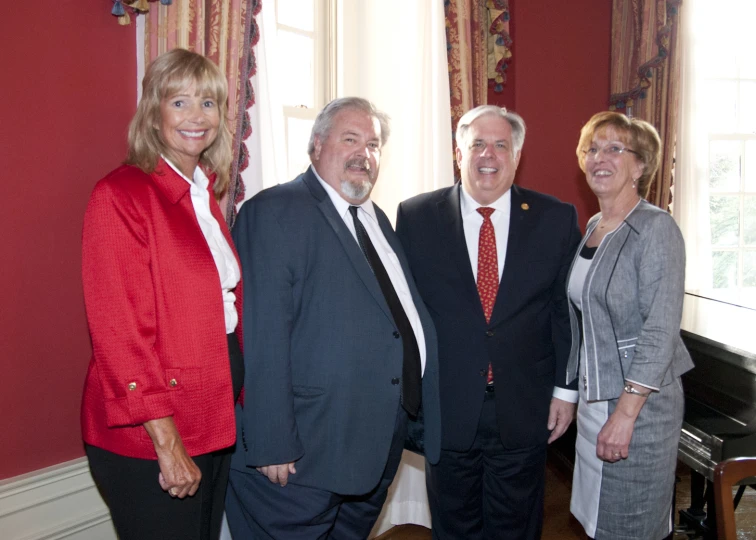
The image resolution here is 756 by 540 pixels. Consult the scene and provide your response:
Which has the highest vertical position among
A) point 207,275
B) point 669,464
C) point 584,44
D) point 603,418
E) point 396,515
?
point 584,44

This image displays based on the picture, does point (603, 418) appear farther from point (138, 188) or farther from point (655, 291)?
point (138, 188)

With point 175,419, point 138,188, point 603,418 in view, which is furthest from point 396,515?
point 138,188

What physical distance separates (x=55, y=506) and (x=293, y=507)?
2.46 ft

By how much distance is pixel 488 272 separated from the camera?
2.13 m

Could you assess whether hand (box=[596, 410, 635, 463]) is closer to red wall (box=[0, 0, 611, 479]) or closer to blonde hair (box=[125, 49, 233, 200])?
blonde hair (box=[125, 49, 233, 200])

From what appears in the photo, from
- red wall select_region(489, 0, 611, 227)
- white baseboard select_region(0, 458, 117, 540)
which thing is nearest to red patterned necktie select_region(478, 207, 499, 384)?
white baseboard select_region(0, 458, 117, 540)

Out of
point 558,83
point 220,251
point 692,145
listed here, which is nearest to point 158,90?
point 220,251

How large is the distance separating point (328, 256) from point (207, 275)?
0.36 m

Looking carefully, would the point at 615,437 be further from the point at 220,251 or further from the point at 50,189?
the point at 50,189

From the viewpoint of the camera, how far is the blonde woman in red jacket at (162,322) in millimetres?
1406

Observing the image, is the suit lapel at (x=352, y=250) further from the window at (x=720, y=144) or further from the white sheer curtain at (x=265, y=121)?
the window at (x=720, y=144)

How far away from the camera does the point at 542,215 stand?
2.20 metres

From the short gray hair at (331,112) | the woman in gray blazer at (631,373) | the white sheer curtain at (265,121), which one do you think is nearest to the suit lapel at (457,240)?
the woman in gray blazer at (631,373)

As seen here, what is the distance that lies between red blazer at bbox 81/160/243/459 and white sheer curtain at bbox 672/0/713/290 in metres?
3.82
